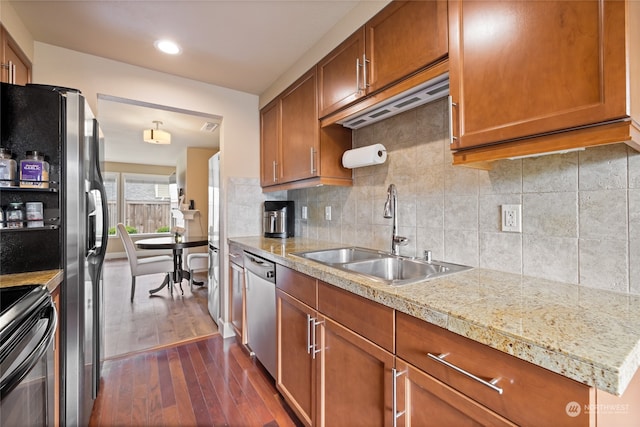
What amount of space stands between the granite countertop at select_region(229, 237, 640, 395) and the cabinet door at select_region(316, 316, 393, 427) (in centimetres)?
21

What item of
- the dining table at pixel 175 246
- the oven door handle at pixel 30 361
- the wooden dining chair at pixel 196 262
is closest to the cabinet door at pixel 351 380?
the oven door handle at pixel 30 361

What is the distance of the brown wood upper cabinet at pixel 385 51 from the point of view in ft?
3.90

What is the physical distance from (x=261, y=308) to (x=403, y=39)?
176 cm

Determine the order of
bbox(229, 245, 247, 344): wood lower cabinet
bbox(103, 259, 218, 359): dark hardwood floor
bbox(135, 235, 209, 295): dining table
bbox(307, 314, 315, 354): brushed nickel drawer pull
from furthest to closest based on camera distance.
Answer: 1. bbox(135, 235, 209, 295): dining table
2. bbox(103, 259, 218, 359): dark hardwood floor
3. bbox(229, 245, 247, 344): wood lower cabinet
4. bbox(307, 314, 315, 354): brushed nickel drawer pull

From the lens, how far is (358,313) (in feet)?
3.62

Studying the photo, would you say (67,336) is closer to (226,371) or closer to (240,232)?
(226,371)

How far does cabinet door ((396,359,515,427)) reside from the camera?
2.34 ft

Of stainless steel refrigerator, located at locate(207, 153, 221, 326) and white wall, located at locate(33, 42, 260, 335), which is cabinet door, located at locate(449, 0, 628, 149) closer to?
white wall, located at locate(33, 42, 260, 335)

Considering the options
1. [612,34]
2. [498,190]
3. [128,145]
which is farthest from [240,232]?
[128,145]

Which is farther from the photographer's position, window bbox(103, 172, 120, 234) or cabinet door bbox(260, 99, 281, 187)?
window bbox(103, 172, 120, 234)

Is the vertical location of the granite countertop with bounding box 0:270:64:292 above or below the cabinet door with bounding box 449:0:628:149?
below

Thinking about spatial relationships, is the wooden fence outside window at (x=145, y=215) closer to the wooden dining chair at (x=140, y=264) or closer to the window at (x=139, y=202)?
the window at (x=139, y=202)

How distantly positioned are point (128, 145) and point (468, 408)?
613 centimetres

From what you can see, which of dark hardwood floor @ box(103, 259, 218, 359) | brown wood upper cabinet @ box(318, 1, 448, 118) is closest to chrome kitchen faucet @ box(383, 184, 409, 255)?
brown wood upper cabinet @ box(318, 1, 448, 118)
